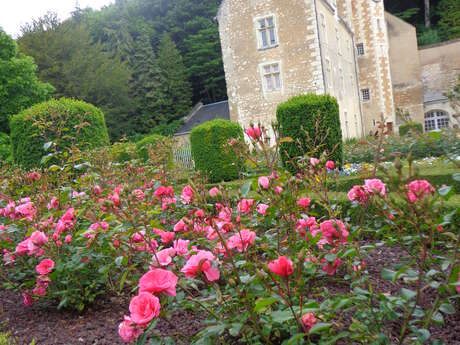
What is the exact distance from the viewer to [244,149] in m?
1.75

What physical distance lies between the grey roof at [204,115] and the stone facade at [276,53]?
640 centimetres

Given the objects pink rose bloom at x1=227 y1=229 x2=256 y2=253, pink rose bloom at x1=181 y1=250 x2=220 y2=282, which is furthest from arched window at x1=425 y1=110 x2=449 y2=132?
pink rose bloom at x1=181 y1=250 x2=220 y2=282

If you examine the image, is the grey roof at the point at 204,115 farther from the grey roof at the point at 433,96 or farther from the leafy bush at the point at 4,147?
the grey roof at the point at 433,96

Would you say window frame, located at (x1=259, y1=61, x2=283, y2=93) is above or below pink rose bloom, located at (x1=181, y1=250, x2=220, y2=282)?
above

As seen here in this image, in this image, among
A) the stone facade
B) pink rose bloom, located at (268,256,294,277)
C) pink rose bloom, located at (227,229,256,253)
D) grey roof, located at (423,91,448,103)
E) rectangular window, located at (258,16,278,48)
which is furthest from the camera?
grey roof, located at (423,91,448,103)

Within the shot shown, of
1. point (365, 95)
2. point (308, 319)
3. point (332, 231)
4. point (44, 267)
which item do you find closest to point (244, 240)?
point (308, 319)

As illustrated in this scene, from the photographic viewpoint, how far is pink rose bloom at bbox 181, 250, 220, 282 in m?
1.21

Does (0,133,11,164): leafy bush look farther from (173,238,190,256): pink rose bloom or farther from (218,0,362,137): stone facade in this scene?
(173,238,190,256): pink rose bloom

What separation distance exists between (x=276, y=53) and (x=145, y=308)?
15.3 metres

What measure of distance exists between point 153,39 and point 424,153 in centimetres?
2673

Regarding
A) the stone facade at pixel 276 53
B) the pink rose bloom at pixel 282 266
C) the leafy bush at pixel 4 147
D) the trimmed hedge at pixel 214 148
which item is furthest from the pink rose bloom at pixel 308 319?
the leafy bush at pixel 4 147

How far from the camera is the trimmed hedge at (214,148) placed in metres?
9.80

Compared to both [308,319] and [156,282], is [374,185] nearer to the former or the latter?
[308,319]

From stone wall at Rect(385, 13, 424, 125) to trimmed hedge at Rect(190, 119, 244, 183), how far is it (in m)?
18.1
